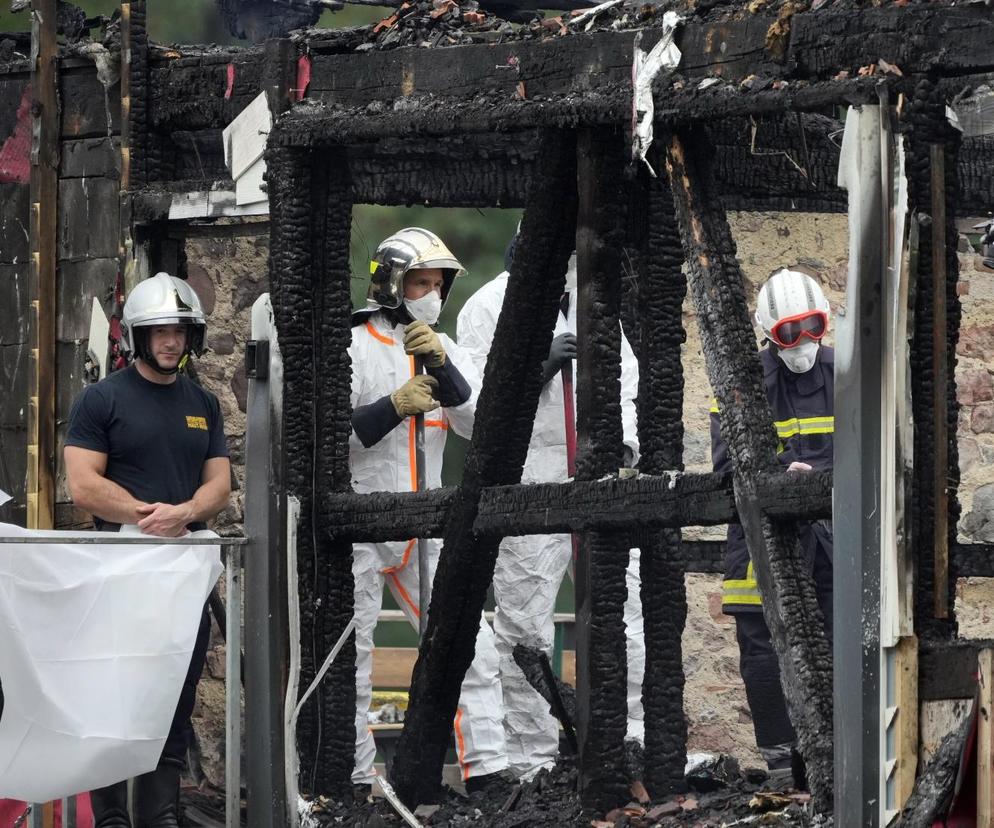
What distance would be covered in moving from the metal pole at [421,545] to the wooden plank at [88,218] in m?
1.24

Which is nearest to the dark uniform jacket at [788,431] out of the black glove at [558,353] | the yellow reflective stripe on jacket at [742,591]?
the yellow reflective stripe on jacket at [742,591]

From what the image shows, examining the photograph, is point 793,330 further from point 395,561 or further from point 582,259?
point 582,259

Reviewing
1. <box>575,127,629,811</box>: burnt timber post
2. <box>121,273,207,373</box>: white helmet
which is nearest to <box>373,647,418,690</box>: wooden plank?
<box>121,273,207,373</box>: white helmet

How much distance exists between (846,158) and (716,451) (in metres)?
Result: 2.84

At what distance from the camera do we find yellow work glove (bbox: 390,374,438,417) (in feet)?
26.9

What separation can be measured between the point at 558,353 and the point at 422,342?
2.09 ft

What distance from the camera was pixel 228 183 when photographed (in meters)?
7.86

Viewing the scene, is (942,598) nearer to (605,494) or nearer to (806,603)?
(806,603)

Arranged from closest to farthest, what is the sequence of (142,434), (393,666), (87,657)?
(87,657), (142,434), (393,666)

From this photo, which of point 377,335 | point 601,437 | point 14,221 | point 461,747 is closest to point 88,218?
point 14,221

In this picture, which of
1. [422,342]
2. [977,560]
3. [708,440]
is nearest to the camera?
[422,342]

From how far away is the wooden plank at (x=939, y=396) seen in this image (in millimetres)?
5703

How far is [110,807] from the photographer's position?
23.2 feet

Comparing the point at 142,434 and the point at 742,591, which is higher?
the point at 142,434
